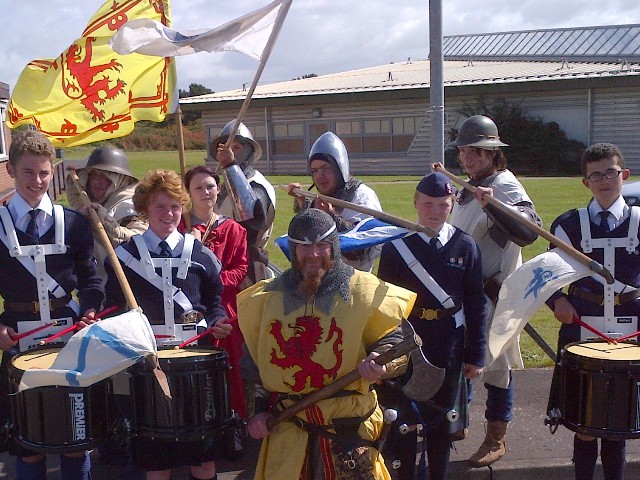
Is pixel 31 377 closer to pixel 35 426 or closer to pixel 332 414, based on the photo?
pixel 35 426

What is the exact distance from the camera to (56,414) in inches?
129

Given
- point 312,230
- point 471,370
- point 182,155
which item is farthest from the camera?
point 182,155

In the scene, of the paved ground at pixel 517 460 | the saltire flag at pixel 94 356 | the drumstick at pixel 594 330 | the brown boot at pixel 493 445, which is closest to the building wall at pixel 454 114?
the paved ground at pixel 517 460

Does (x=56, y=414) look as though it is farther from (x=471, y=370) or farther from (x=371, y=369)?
(x=471, y=370)

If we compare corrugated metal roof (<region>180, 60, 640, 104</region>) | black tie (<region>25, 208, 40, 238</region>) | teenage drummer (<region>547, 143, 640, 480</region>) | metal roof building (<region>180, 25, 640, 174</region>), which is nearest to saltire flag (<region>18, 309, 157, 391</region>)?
black tie (<region>25, 208, 40, 238</region>)

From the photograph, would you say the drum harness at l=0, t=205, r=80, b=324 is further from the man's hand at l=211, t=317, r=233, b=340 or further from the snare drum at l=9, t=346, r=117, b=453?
the man's hand at l=211, t=317, r=233, b=340

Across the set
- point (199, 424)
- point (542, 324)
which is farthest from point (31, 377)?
point (542, 324)

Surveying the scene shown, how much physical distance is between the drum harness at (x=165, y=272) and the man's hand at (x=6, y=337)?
69 centimetres

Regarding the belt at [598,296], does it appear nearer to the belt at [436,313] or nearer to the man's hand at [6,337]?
the belt at [436,313]

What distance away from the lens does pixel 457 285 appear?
12.2ft

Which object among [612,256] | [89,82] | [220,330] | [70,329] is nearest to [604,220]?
[612,256]

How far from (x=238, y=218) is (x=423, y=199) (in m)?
1.62

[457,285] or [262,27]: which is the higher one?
[262,27]

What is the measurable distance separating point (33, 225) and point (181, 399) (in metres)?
1.26
